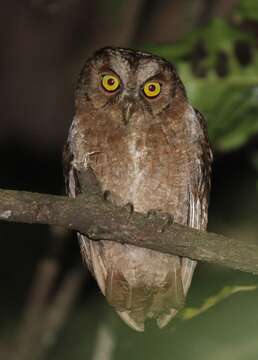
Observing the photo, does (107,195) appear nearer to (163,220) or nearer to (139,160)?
(139,160)

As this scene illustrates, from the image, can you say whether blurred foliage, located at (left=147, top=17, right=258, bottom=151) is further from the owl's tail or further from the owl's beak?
the owl's tail

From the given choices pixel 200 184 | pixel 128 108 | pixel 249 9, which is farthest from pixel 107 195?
pixel 249 9

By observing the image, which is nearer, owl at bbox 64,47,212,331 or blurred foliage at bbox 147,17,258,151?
blurred foliage at bbox 147,17,258,151

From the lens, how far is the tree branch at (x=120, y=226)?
2707 millimetres

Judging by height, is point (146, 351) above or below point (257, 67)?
below

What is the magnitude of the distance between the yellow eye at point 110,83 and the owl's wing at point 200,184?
534 millimetres

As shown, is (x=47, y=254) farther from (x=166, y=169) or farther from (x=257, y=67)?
(x=257, y=67)

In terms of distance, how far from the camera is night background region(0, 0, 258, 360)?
4.34 ft

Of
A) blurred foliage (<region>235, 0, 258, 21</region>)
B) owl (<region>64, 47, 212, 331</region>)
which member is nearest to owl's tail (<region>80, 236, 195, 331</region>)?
owl (<region>64, 47, 212, 331</region>)

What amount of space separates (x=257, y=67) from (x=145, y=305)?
5.05 ft

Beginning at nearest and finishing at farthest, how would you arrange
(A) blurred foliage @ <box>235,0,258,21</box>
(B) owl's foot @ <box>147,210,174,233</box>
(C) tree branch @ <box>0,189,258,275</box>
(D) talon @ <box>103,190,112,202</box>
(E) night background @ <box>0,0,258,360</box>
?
(E) night background @ <box>0,0,258,360</box>
(C) tree branch @ <box>0,189,258,275</box>
(B) owl's foot @ <box>147,210,174,233</box>
(A) blurred foliage @ <box>235,0,258,21</box>
(D) talon @ <box>103,190,112,202</box>

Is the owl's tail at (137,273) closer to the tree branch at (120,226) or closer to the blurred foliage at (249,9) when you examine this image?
the tree branch at (120,226)

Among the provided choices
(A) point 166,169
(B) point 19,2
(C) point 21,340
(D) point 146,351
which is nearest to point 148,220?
(A) point 166,169

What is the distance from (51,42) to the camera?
7621mm
